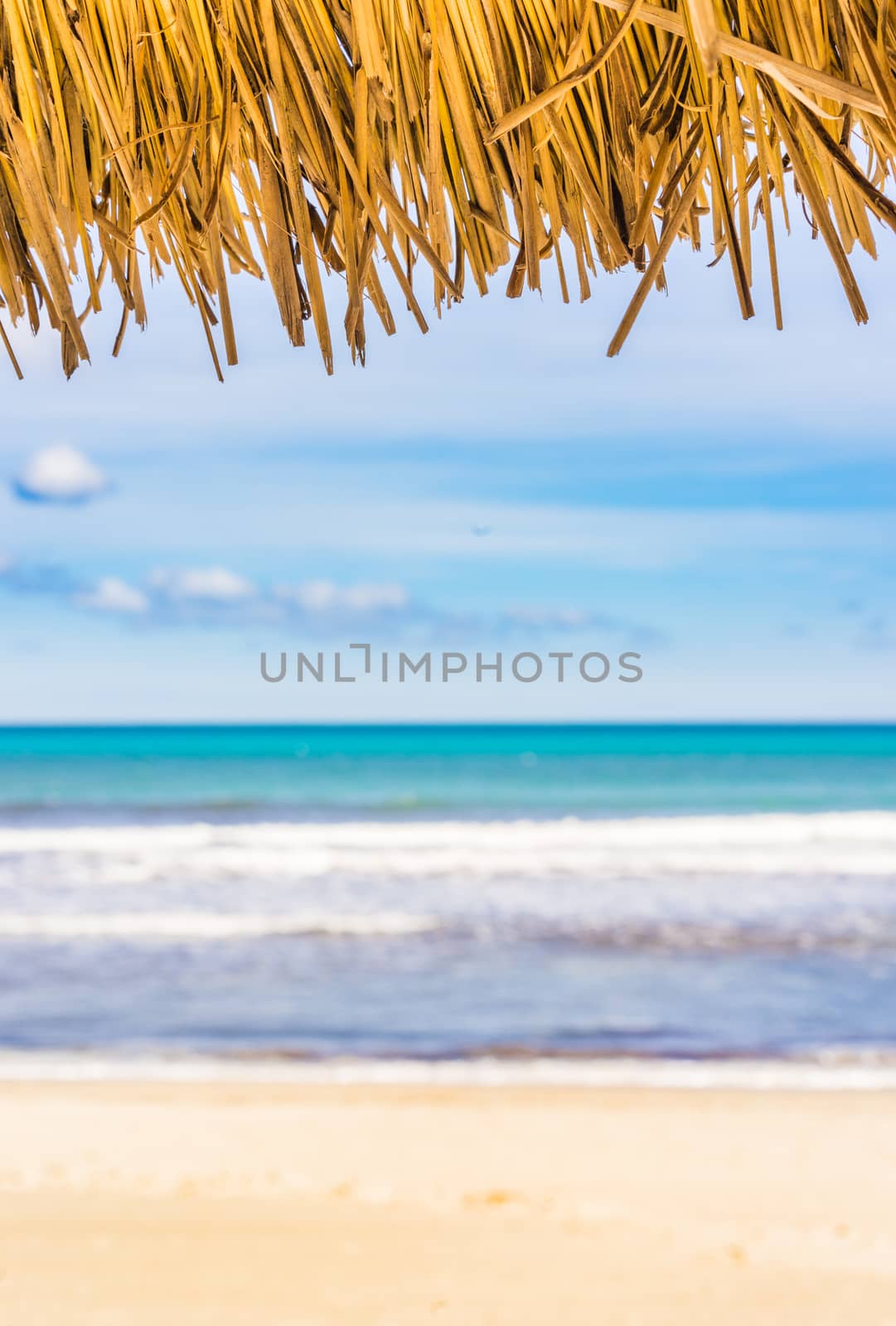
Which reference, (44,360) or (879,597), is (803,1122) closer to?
(44,360)

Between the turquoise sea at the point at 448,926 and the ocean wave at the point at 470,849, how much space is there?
73mm

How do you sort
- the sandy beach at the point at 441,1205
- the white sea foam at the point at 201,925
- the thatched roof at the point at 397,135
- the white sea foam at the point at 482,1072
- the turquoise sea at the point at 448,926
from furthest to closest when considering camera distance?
the white sea foam at the point at 201,925
the turquoise sea at the point at 448,926
the white sea foam at the point at 482,1072
the sandy beach at the point at 441,1205
the thatched roof at the point at 397,135

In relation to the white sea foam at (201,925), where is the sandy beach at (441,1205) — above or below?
above

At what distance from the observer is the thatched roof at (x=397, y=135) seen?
3.77 feet

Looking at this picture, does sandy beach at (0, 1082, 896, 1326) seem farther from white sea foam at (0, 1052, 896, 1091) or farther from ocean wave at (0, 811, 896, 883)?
ocean wave at (0, 811, 896, 883)

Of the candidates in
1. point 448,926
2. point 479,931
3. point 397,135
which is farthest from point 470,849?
point 397,135

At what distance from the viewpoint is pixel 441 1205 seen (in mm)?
3549

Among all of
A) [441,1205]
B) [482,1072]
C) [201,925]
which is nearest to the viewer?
[441,1205]

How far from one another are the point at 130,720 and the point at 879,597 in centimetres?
2958

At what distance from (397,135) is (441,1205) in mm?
3280

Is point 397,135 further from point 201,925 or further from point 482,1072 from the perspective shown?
point 201,925

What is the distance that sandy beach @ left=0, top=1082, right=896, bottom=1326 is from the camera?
2.88 m

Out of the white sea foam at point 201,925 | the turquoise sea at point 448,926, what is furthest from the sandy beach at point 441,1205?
the white sea foam at point 201,925

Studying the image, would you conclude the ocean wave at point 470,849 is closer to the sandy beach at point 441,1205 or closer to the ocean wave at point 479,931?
the ocean wave at point 479,931
